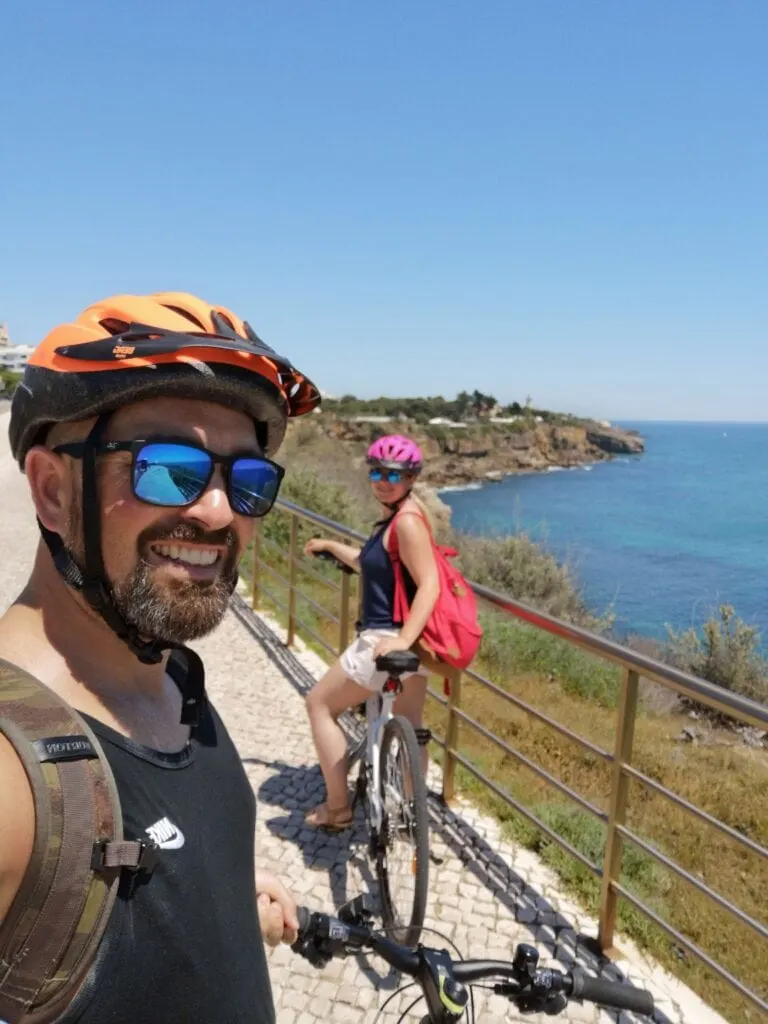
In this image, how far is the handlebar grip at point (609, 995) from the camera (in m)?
1.43

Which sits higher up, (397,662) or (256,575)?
(397,662)

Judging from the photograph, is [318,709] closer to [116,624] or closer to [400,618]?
[400,618]

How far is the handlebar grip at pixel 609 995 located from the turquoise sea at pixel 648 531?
34.1 feet

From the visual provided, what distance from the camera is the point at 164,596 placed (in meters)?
1.28

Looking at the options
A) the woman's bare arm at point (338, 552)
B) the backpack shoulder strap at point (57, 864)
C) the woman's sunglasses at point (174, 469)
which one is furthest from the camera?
the woman's bare arm at point (338, 552)

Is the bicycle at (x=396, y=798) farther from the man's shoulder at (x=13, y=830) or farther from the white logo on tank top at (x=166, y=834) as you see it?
the man's shoulder at (x=13, y=830)

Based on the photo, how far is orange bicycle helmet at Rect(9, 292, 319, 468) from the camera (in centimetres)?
129

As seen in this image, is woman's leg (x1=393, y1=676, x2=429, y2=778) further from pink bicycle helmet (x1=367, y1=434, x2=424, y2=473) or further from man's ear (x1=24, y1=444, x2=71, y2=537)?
man's ear (x1=24, y1=444, x2=71, y2=537)

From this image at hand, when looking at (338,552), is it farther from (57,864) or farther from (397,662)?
(57,864)

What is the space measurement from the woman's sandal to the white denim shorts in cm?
74

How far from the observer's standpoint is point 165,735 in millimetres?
1355

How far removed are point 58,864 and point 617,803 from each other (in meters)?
2.63

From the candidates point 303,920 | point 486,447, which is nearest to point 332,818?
point 303,920

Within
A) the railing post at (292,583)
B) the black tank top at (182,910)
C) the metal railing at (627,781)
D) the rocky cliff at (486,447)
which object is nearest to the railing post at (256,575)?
the railing post at (292,583)
